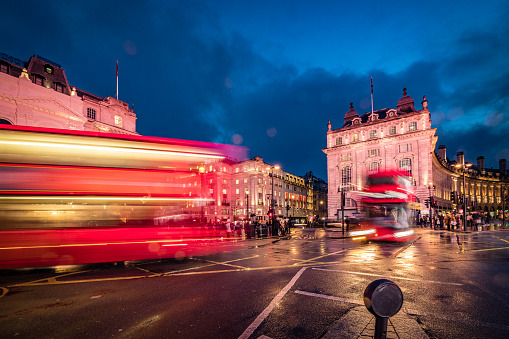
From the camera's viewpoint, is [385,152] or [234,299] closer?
[234,299]

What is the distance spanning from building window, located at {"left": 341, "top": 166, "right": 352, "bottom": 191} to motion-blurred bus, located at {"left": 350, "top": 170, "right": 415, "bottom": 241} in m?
43.7

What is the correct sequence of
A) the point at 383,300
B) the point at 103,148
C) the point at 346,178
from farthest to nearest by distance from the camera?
the point at 346,178 < the point at 103,148 < the point at 383,300

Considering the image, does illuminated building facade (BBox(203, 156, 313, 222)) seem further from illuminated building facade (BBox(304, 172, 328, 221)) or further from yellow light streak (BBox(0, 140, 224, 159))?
yellow light streak (BBox(0, 140, 224, 159))

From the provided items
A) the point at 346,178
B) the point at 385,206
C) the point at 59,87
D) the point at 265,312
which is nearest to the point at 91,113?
the point at 59,87

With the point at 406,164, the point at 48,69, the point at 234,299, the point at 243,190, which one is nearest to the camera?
the point at 234,299

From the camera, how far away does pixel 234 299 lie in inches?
220

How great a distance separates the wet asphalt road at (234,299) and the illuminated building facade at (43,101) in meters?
34.7

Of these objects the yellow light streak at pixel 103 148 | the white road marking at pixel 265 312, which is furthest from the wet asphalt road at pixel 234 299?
the yellow light streak at pixel 103 148

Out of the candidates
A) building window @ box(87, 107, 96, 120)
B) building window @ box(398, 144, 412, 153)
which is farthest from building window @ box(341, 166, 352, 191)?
building window @ box(87, 107, 96, 120)

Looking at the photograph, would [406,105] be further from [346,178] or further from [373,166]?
[346,178]

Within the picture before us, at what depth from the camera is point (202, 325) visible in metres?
4.28

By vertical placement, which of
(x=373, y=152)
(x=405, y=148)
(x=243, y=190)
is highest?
(x=405, y=148)

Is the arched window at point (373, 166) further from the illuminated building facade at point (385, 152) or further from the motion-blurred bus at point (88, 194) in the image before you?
the motion-blurred bus at point (88, 194)

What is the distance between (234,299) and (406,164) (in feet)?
190
